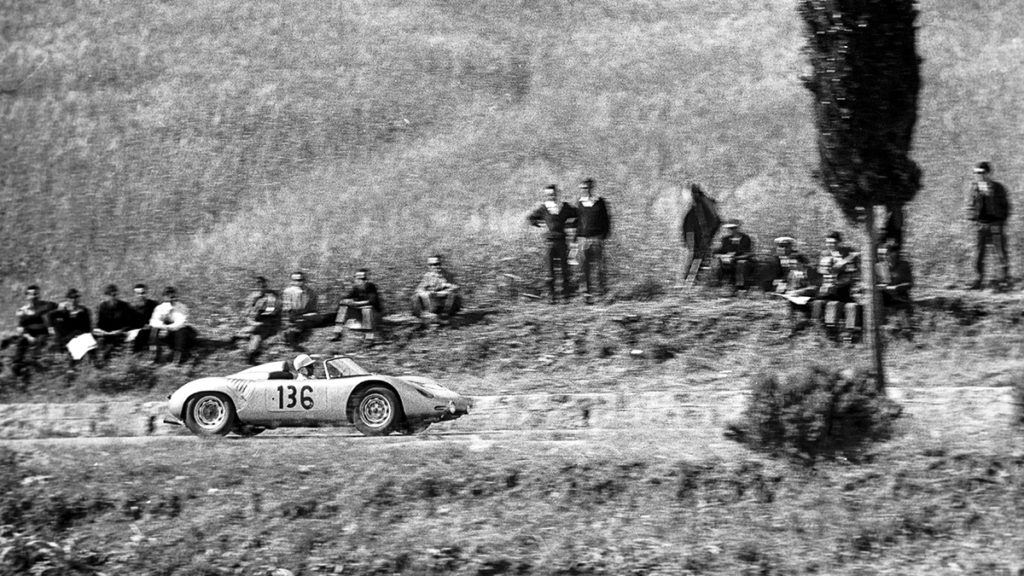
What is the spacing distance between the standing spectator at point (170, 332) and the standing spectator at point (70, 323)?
121 centimetres

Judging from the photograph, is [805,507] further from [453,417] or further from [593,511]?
[453,417]

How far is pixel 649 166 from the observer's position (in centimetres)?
2925

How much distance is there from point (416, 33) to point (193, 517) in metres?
23.1

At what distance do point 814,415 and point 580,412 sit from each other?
4.05m

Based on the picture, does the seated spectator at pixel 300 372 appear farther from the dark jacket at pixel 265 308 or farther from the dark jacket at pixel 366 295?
the dark jacket at pixel 265 308

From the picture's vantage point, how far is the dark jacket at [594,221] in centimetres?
2116

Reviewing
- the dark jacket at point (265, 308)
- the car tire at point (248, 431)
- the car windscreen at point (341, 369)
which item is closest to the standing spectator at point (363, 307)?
the dark jacket at point (265, 308)

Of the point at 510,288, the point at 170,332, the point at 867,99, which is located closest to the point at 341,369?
the point at 170,332

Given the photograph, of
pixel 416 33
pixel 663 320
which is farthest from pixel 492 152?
pixel 663 320

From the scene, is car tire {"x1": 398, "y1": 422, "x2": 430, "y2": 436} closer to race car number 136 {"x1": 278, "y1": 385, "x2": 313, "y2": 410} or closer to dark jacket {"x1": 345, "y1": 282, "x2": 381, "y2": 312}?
race car number 136 {"x1": 278, "y1": 385, "x2": 313, "y2": 410}

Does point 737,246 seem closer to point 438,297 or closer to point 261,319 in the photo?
point 438,297

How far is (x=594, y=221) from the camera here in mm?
21156

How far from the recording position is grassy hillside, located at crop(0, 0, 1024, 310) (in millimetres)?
27156

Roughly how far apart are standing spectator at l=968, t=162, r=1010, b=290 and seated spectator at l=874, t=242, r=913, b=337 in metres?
1.97
